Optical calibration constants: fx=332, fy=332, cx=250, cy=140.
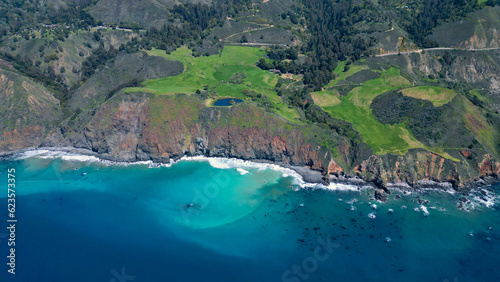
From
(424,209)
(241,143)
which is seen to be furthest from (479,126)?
(241,143)

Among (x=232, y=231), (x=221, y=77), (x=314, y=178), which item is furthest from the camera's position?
(x=221, y=77)

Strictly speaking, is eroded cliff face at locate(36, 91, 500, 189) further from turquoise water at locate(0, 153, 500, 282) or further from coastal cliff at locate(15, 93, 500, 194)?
turquoise water at locate(0, 153, 500, 282)

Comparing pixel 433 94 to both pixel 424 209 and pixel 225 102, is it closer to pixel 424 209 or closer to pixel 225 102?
pixel 424 209

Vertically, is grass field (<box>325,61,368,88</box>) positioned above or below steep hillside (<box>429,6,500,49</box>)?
below

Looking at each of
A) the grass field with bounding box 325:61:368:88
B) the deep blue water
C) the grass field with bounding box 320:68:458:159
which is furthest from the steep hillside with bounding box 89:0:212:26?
the grass field with bounding box 320:68:458:159

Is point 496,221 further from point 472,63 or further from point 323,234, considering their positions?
point 472,63

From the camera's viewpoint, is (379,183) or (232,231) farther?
(379,183)

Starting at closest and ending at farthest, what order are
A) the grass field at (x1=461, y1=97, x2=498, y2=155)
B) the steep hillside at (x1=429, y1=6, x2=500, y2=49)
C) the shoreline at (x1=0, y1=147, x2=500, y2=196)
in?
the shoreline at (x1=0, y1=147, x2=500, y2=196) → the grass field at (x1=461, y1=97, x2=498, y2=155) → the steep hillside at (x1=429, y1=6, x2=500, y2=49)
